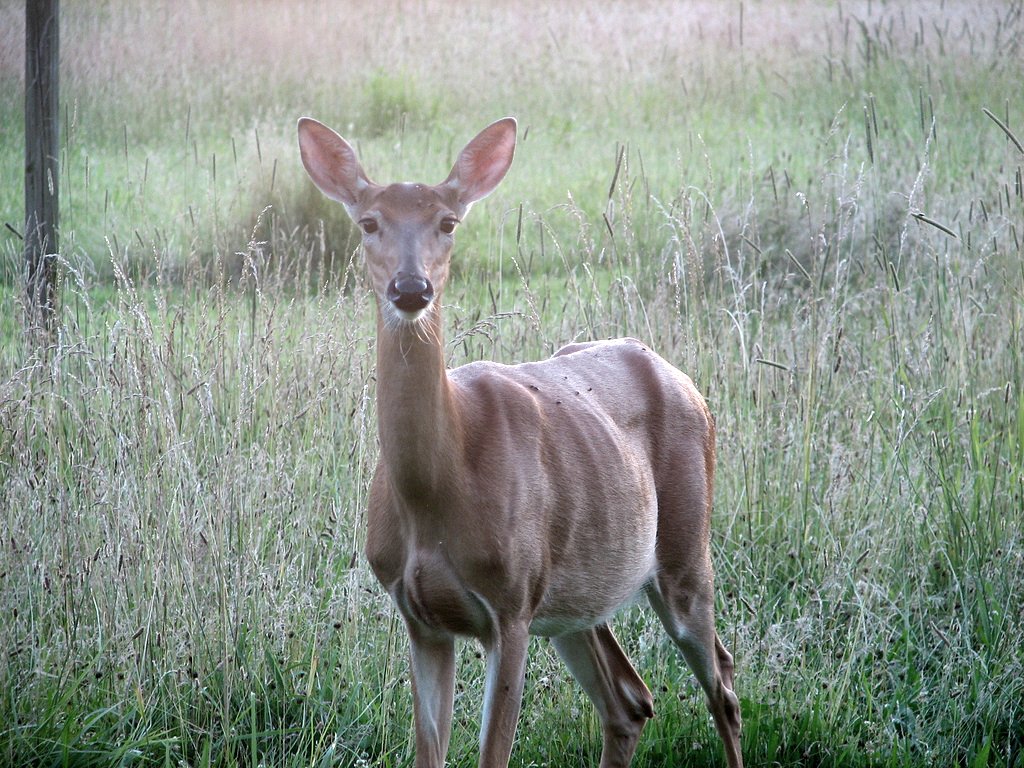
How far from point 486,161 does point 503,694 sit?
62.0 inches

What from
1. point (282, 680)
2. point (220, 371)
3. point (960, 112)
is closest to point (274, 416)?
point (220, 371)

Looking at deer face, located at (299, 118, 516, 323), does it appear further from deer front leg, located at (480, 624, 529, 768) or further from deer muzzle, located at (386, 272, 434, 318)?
deer front leg, located at (480, 624, 529, 768)

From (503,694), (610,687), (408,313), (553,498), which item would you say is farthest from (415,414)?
(610,687)

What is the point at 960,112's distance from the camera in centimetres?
1128

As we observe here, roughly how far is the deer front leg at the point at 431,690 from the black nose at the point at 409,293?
96cm

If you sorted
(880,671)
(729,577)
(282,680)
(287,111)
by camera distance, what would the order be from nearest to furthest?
(282,680)
(880,671)
(729,577)
(287,111)

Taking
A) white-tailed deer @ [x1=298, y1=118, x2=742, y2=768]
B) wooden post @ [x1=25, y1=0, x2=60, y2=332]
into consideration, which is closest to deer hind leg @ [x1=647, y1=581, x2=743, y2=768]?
white-tailed deer @ [x1=298, y1=118, x2=742, y2=768]

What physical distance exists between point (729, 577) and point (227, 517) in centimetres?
202

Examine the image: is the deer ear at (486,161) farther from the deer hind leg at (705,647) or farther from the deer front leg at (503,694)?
the deer hind leg at (705,647)

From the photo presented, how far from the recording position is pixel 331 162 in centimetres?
385

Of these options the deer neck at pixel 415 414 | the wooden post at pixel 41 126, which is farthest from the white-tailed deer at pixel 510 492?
→ the wooden post at pixel 41 126

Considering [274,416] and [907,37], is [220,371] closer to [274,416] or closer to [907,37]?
[274,416]

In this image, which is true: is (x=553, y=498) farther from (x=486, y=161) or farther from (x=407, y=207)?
(x=486, y=161)

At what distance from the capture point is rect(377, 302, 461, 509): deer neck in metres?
3.44
